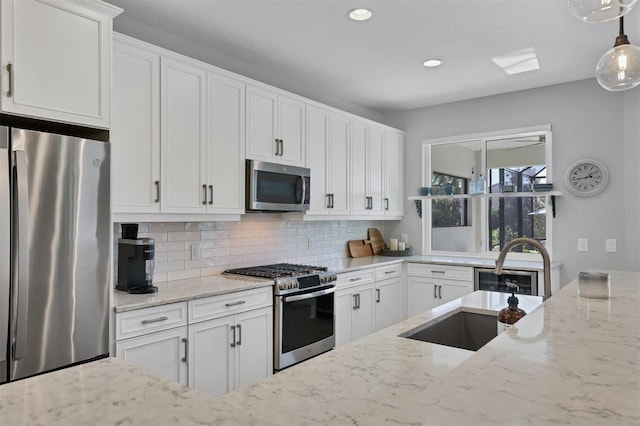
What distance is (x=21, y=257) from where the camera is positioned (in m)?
1.87

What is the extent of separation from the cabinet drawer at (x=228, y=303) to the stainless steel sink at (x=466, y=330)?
1.37 metres

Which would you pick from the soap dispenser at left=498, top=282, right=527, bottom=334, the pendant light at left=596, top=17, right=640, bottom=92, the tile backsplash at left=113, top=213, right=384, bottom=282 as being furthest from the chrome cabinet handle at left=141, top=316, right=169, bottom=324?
the pendant light at left=596, top=17, right=640, bottom=92

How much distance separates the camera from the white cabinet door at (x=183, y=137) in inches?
110

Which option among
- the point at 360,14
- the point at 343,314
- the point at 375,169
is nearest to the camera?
the point at 360,14

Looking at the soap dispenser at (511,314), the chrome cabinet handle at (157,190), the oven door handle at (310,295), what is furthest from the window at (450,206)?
the soap dispenser at (511,314)

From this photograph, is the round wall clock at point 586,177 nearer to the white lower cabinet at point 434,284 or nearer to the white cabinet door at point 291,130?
the white lower cabinet at point 434,284

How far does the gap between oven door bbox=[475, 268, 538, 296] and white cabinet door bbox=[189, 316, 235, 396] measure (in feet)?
8.01

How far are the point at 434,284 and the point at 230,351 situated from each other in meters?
2.44

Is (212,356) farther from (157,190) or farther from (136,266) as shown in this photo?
(157,190)

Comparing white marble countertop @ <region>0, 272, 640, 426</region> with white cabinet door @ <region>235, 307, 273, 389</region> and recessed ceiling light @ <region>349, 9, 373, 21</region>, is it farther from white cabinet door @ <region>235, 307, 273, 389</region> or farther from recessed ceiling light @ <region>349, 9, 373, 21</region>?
recessed ceiling light @ <region>349, 9, 373, 21</region>

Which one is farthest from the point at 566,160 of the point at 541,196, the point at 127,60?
the point at 127,60

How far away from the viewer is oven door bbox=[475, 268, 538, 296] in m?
3.90

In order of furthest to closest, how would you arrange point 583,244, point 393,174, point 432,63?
point 393,174 → point 583,244 → point 432,63

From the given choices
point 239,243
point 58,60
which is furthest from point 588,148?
point 58,60
